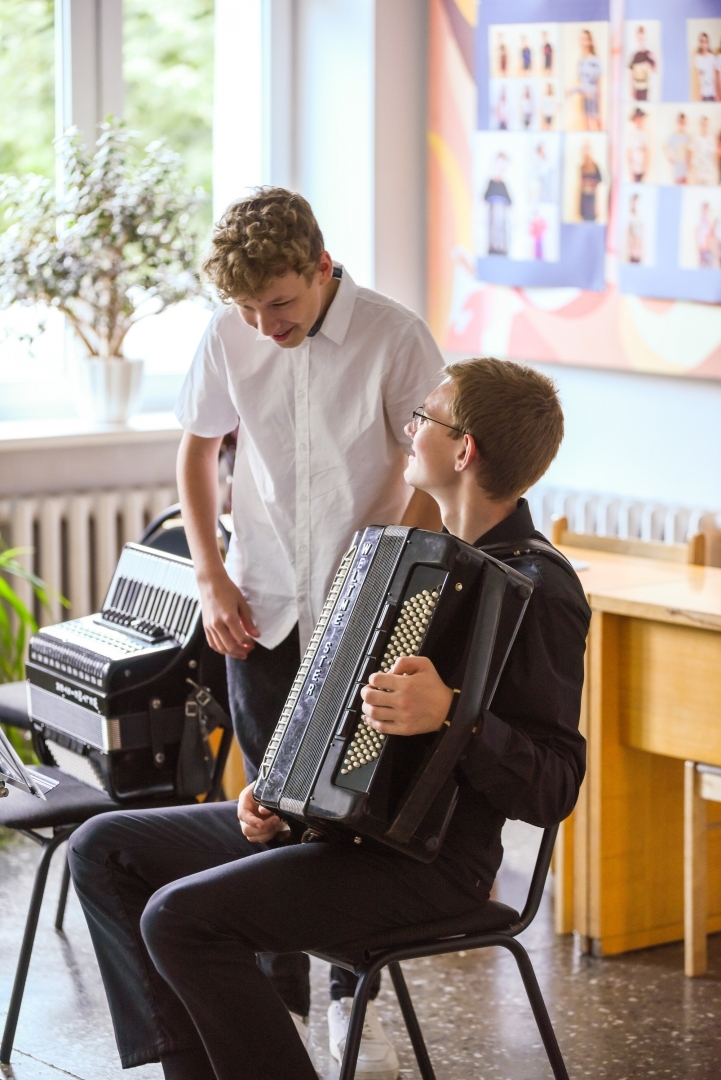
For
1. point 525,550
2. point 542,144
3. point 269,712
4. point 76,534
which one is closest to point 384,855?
point 525,550

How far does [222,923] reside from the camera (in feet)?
5.81

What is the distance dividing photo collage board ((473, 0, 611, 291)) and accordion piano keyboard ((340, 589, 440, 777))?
2544mm

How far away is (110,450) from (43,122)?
A: 1.00 meters

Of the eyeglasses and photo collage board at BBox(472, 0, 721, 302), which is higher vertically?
photo collage board at BBox(472, 0, 721, 302)

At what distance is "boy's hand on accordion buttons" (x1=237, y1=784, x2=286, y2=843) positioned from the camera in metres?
1.93

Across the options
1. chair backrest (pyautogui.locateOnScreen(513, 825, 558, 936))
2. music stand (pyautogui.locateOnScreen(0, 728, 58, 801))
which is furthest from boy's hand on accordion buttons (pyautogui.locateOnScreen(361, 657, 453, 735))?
music stand (pyautogui.locateOnScreen(0, 728, 58, 801))

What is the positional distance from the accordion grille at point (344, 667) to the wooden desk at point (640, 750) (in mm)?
1072

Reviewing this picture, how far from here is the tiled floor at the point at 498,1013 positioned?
8.06 ft

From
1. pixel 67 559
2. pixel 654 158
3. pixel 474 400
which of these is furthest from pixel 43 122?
pixel 474 400

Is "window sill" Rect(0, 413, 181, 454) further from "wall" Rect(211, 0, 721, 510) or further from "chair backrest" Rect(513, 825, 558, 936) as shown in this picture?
"chair backrest" Rect(513, 825, 558, 936)

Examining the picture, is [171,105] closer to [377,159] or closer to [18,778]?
[377,159]

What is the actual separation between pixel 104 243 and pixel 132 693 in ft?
6.41

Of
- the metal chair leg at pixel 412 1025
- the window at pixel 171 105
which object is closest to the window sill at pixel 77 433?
the window at pixel 171 105

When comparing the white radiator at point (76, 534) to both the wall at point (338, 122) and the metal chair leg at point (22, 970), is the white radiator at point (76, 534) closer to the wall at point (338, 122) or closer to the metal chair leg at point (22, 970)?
the wall at point (338, 122)
